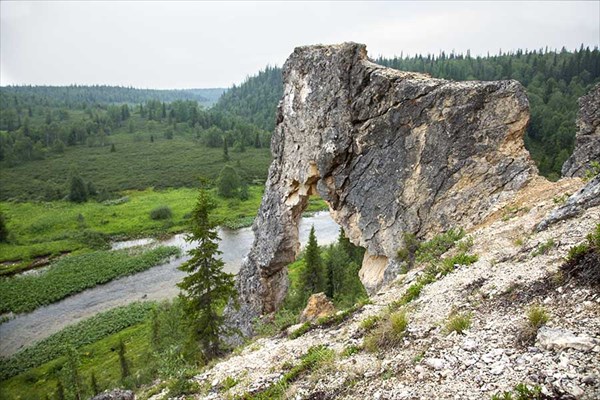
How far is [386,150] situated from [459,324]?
52.1 ft

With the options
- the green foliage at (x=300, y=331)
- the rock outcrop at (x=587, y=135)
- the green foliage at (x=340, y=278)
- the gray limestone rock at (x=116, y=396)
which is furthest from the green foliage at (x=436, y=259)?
the green foliage at (x=340, y=278)

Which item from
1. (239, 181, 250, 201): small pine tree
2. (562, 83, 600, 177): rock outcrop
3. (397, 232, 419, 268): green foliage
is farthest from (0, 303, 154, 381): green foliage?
(239, 181, 250, 201): small pine tree

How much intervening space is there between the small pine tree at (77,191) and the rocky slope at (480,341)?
121308mm

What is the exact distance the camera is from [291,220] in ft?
113

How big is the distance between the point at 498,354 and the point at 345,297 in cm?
3757

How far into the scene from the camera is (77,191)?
4823 inches

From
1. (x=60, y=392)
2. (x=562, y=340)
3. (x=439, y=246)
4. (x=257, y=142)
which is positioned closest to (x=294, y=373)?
(x=562, y=340)

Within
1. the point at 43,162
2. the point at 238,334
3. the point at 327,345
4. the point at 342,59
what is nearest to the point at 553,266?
Answer: the point at 327,345

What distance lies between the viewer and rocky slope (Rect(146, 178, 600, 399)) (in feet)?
30.3

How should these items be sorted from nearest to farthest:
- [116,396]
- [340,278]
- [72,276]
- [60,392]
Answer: [116,396]
[60,392]
[340,278]
[72,276]

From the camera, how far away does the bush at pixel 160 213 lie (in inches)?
4134

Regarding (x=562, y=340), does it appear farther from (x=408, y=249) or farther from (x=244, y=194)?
(x=244, y=194)

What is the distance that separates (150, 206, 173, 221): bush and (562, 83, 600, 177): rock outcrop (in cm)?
9615

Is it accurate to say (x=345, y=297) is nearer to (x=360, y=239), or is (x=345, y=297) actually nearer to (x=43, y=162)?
(x=360, y=239)
